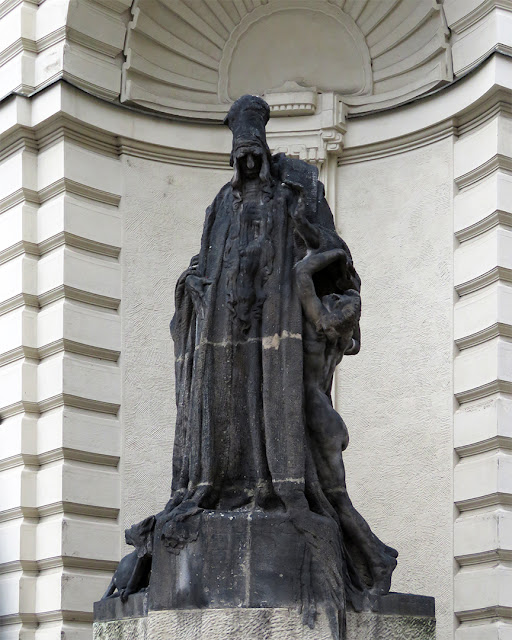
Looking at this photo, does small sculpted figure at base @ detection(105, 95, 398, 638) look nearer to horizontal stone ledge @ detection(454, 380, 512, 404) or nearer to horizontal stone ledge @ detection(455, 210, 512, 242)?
horizontal stone ledge @ detection(454, 380, 512, 404)

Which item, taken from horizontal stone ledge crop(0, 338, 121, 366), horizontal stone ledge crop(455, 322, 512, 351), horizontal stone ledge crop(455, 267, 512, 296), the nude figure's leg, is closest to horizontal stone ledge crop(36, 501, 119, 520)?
horizontal stone ledge crop(0, 338, 121, 366)

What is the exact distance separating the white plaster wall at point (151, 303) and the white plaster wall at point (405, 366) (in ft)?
4.46

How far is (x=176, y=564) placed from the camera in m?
7.92

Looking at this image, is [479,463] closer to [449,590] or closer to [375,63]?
[449,590]

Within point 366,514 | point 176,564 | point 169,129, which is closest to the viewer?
point 176,564

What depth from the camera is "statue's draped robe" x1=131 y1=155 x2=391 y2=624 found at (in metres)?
8.05

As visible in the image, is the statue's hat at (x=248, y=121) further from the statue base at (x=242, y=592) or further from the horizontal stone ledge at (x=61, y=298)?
the horizontal stone ledge at (x=61, y=298)

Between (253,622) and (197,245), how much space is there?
6.26 m

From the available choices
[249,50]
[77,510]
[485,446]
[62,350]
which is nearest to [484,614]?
[485,446]

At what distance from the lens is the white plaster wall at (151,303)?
41.9ft

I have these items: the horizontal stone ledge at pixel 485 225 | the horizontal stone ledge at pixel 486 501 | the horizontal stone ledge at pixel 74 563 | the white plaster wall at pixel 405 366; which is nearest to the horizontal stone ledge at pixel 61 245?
the white plaster wall at pixel 405 366

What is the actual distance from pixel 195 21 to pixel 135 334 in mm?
2898

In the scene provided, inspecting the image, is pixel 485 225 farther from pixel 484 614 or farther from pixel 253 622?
pixel 253 622

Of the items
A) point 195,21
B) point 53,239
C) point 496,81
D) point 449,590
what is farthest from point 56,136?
point 449,590
